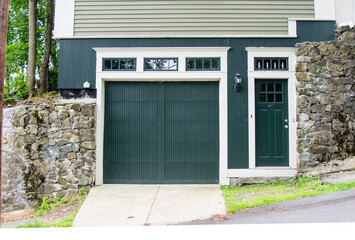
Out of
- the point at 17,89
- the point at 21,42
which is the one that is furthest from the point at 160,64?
the point at 21,42

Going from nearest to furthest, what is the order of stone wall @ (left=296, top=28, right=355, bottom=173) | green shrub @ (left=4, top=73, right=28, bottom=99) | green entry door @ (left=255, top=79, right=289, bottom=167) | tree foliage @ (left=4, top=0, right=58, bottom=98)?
stone wall @ (left=296, top=28, right=355, bottom=173) < green entry door @ (left=255, top=79, right=289, bottom=167) < green shrub @ (left=4, top=73, right=28, bottom=99) < tree foliage @ (left=4, top=0, right=58, bottom=98)

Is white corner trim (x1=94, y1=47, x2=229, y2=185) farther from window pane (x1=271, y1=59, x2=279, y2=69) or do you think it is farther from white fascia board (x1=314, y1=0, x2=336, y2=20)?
white fascia board (x1=314, y1=0, x2=336, y2=20)

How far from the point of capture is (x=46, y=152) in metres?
5.91

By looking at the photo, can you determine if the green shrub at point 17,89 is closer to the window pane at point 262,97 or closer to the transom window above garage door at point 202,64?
the transom window above garage door at point 202,64

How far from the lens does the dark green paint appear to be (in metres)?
6.14

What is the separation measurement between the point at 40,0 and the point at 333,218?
1274cm

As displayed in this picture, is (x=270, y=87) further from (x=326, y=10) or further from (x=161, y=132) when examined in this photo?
(x=161, y=132)

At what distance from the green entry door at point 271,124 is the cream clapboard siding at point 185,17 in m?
1.49

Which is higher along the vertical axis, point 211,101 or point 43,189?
point 211,101

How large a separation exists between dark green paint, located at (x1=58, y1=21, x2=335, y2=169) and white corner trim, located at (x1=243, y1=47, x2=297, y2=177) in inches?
4.3

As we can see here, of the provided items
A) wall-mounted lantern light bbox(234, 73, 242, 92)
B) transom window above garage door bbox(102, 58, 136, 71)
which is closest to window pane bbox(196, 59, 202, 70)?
wall-mounted lantern light bbox(234, 73, 242, 92)

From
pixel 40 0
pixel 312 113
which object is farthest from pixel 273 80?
pixel 40 0

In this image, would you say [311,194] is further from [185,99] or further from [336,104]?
[185,99]

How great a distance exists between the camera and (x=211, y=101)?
6.37 meters
